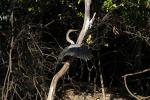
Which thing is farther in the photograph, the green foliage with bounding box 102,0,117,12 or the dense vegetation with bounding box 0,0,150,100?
the dense vegetation with bounding box 0,0,150,100

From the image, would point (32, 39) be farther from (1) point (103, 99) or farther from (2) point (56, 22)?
(1) point (103, 99)

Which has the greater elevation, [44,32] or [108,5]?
[108,5]

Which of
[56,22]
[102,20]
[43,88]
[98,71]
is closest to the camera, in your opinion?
[102,20]

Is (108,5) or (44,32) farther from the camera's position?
(44,32)

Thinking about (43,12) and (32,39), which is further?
(43,12)

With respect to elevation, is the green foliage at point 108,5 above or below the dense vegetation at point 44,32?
above

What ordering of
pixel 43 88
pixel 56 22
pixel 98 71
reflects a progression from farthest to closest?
pixel 98 71
pixel 56 22
pixel 43 88

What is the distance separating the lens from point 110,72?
1119cm

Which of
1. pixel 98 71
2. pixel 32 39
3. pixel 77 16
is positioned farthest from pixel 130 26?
pixel 98 71

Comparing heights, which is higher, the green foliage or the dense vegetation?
the green foliage

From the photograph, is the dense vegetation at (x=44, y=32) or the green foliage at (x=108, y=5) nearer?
the green foliage at (x=108, y=5)

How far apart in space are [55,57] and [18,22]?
0.94 m

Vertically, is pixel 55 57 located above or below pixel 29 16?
below

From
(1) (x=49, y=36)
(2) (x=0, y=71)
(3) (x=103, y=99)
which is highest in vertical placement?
(1) (x=49, y=36)
